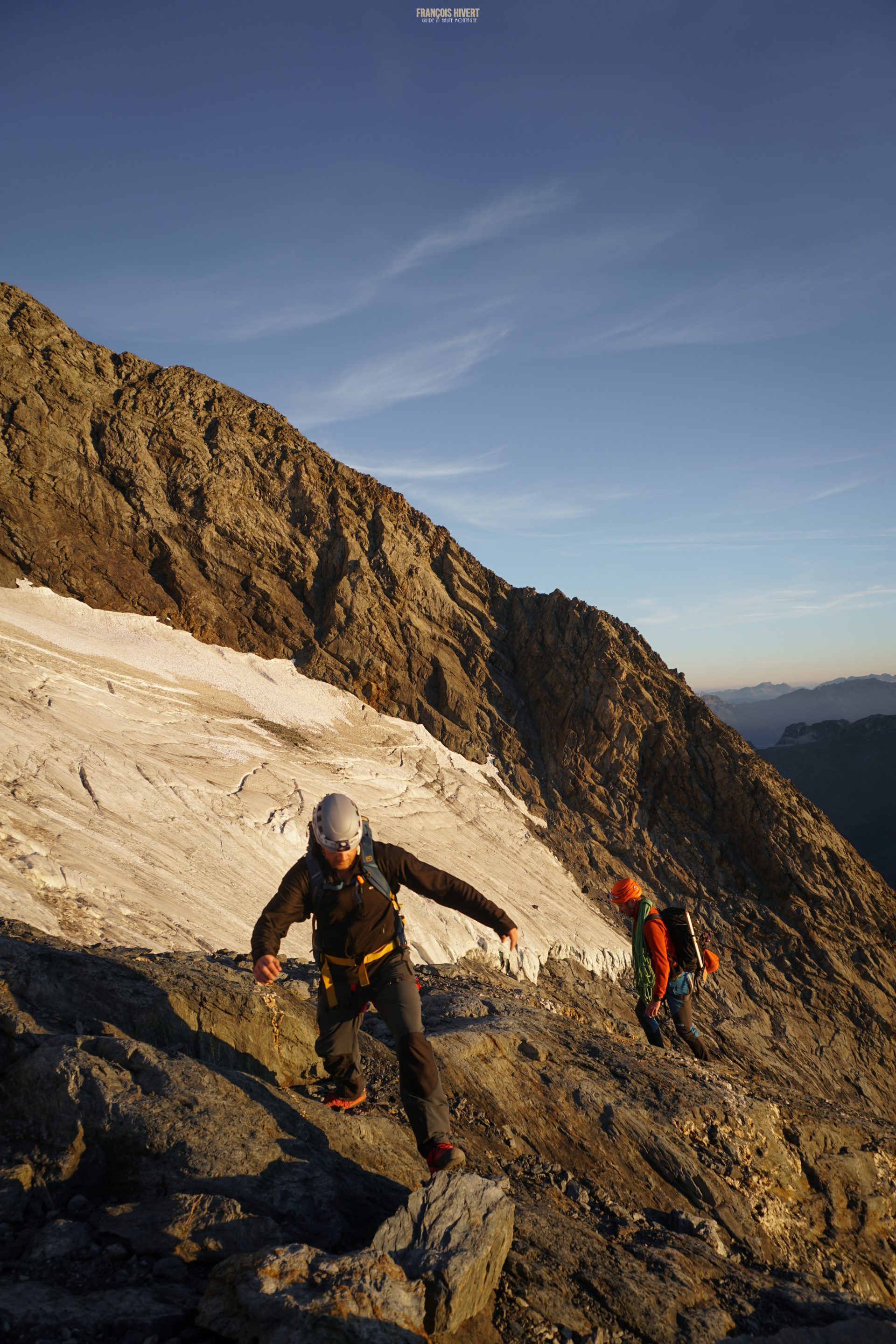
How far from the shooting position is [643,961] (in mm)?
8508

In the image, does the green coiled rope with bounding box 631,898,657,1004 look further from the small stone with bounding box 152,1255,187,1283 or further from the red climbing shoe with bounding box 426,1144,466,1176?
the small stone with bounding box 152,1255,187,1283

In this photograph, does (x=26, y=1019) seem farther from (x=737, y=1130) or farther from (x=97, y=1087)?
(x=737, y=1130)

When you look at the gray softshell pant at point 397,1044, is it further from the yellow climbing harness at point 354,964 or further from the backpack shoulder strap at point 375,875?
the backpack shoulder strap at point 375,875

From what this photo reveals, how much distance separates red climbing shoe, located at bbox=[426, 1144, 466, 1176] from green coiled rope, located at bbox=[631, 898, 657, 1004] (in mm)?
4478

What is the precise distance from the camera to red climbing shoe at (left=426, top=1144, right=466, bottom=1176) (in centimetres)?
437

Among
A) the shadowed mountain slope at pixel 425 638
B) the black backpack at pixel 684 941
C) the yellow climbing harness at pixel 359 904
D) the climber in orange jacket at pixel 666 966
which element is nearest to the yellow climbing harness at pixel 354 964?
the yellow climbing harness at pixel 359 904

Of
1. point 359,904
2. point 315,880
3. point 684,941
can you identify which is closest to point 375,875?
point 359,904

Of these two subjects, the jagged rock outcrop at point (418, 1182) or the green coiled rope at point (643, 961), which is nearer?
the jagged rock outcrop at point (418, 1182)

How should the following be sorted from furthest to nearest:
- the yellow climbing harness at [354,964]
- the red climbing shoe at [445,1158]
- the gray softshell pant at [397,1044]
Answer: the yellow climbing harness at [354,964] → the gray softshell pant at [397,1044] → the red climbing shoe at [445,1158]

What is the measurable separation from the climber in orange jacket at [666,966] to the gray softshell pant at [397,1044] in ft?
13.7

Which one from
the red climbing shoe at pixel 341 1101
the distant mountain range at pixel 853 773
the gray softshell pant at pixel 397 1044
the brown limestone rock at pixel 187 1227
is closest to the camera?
the brown limestone rock at pixel 187 1227

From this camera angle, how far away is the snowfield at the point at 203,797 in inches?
436

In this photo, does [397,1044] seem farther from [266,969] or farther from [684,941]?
[684,941]

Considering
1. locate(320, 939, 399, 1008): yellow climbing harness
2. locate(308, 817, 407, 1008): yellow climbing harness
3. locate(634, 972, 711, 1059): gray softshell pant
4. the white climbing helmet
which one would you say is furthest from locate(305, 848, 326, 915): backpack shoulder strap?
locate(634, 972, 711, 1059): gray softshell pant
